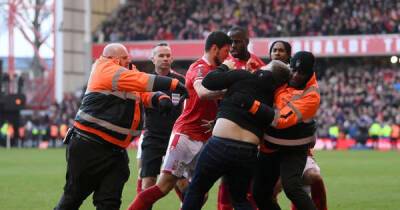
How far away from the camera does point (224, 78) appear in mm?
9820

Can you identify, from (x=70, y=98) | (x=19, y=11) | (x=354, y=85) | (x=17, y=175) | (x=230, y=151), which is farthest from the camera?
(x=19, y=11)

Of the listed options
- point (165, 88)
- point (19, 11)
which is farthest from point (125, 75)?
point (19, 11)

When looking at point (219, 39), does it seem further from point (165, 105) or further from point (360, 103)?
point (360, 103)

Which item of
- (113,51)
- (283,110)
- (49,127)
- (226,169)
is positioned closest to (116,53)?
(113,51)

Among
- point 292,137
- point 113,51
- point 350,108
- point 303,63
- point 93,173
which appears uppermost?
point 113,51

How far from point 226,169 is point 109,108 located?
56.0 inches

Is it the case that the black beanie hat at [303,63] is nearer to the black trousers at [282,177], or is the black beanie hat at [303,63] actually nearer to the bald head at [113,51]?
the black trousers at [282,177]

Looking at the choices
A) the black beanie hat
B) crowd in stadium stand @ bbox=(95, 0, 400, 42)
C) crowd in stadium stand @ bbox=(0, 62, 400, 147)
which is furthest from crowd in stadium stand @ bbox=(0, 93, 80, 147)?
the black beanie hat

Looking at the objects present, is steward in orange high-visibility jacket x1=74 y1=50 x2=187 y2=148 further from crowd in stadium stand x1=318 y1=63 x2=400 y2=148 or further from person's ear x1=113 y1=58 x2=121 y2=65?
crowd in stadium stand x1=318 y1=63 x2=400 y2=148

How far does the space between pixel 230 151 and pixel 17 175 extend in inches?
528

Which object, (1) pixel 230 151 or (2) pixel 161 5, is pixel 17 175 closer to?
(1) pixel 230 151

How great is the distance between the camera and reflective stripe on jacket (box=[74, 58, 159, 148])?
10062mm

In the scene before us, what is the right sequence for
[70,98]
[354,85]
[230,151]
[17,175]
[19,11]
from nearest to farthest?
1. [230,151]
2. [17,175]
3. [354,85]
4. [70,98]
5. [19,11]

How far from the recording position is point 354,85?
43156 millimetres
